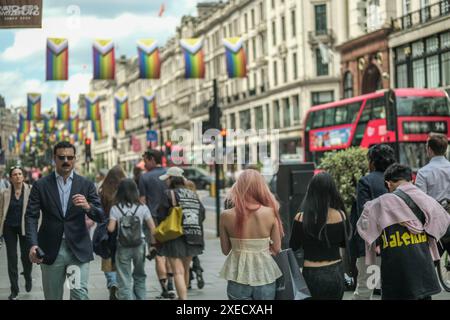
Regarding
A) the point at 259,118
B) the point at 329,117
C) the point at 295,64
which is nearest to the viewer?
the point at 329,117

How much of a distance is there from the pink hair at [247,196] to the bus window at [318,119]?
30.4 metres

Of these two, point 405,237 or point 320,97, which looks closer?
point 405,237

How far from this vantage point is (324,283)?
6504mm

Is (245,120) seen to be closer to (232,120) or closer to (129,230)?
(232,120)

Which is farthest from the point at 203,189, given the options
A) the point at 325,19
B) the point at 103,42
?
the point at 103,42

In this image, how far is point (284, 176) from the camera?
44.9 ft

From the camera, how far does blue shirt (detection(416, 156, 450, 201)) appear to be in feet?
30.7

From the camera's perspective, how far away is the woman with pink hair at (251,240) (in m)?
6.25

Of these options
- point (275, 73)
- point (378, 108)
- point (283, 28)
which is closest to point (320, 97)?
point (275, 73)

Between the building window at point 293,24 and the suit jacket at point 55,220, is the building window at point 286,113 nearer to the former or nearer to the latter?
the building window at point 293,24

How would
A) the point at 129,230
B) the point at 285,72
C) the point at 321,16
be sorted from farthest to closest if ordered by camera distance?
the point at 285,72 < the point at 321,16 < the point at 129,230

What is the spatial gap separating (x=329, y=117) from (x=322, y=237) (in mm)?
29455

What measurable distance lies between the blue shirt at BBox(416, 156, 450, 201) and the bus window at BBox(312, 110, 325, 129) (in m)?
27.3

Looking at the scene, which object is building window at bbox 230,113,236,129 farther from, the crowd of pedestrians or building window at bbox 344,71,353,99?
the crowd of pedestrians
